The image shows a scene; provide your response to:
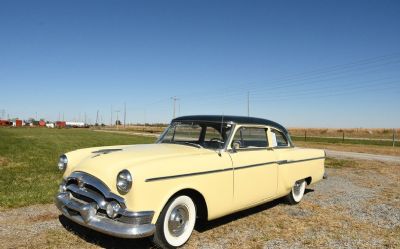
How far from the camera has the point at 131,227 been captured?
3746mm

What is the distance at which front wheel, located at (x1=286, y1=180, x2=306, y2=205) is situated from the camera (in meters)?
6.72

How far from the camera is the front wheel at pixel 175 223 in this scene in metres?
4.07

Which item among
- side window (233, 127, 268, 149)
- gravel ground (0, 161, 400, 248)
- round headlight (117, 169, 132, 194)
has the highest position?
side window (233, 127, 268, 149)

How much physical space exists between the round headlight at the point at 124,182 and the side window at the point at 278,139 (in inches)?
119

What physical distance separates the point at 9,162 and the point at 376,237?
36.0ft

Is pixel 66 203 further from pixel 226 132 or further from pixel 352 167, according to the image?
pixel 352 167

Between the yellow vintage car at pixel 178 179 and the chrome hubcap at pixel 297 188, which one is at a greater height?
the yellow vintage car at pixel 178 179

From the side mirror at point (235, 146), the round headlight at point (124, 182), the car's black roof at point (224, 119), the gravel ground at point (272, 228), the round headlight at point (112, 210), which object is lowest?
the gravel ground at point (272, 228)

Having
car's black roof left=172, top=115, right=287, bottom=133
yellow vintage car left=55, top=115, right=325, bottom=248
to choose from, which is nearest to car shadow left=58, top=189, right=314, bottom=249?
yellow vintage car left=55, top=115, right=325, bottom=248

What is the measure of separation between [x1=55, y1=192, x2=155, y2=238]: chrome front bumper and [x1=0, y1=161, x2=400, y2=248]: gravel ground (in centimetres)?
44

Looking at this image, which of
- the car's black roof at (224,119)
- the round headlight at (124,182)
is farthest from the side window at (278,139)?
the round headlight at (124,182)

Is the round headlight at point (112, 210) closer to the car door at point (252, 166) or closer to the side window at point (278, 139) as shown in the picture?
the car door at point (252, 166)

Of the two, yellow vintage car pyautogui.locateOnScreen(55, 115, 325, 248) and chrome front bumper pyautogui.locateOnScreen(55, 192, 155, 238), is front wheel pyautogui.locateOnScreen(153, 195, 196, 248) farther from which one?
chrome front bumper pyautogui.locateOnScreen(55, 192, 155, 238)

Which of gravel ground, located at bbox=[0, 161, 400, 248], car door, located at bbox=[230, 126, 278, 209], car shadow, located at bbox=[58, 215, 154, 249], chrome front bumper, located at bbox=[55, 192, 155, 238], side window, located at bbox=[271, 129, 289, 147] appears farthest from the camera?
side window, located at bbox=[271, 129, 289, 147]
